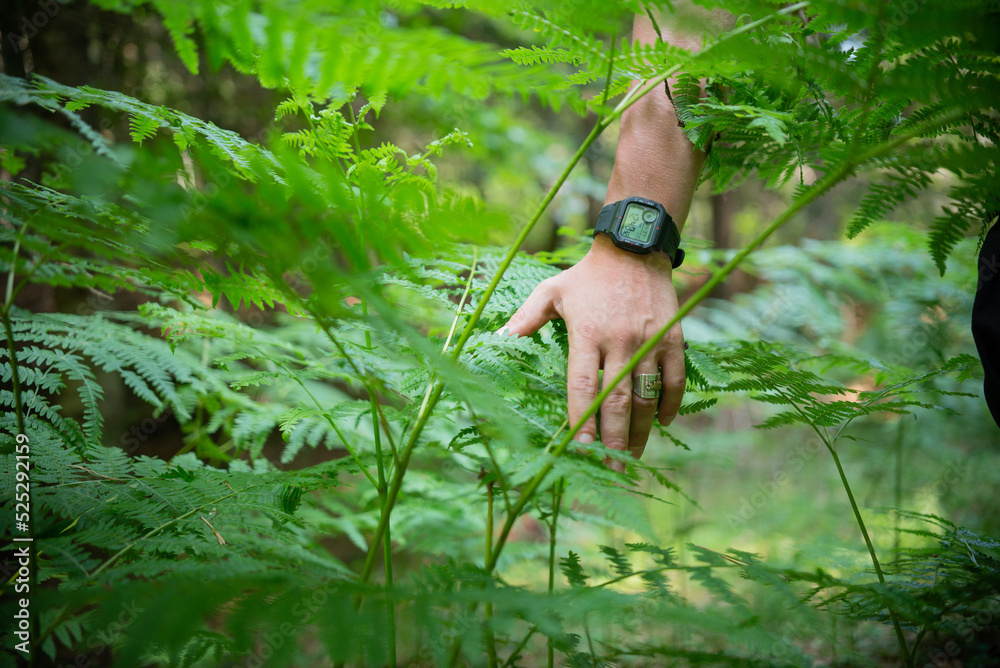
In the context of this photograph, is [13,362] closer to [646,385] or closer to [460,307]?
[460,307]

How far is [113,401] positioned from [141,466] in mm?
1879

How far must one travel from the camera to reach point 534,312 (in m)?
1.17

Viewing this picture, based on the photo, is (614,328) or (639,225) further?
(639,225)

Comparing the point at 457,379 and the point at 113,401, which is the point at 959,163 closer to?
the point at 457,379

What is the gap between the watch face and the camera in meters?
1.19

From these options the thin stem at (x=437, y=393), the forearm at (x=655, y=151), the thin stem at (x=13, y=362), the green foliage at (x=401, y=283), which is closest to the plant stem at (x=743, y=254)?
the green foliage at (x=401, y=283)

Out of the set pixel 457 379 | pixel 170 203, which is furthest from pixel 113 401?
pixel 457 379

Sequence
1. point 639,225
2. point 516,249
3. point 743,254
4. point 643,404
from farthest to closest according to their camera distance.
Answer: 1. point 639,225
2. point 643,404
3. point 516,249
4. point 743,254

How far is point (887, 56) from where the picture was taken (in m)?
0.98

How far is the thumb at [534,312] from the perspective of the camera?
1.16 m

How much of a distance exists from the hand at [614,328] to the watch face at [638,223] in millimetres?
39

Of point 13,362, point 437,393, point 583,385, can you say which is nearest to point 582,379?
point 583,385

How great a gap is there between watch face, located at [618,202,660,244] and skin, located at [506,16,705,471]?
0.12 ft

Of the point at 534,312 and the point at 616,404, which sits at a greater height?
the point at 534,312
